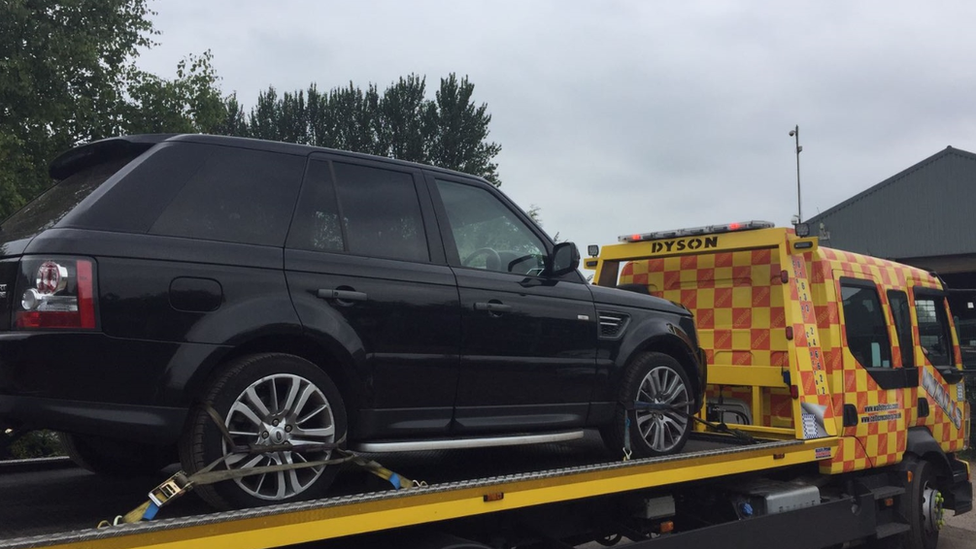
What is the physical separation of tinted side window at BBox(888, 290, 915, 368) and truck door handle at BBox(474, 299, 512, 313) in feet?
14.2

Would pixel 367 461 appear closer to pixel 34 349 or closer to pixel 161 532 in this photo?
pixel 161 532

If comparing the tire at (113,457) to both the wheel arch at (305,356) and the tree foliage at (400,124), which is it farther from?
the tree foliage at (400,124)

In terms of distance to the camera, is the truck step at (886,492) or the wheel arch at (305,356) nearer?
the wheel arch at (305,356)

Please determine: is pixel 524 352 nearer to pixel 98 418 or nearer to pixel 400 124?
pixel 98 418

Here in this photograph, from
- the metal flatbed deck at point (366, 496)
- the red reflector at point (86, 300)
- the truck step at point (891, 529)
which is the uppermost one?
the red reflector at point (86, 300)

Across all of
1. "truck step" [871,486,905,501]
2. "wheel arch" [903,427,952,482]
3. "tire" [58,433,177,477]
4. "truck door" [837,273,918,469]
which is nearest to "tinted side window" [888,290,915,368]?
"truck door" [837,273,918,469]

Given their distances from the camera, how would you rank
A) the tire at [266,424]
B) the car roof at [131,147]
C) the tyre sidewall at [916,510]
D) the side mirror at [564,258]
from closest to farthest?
the tire at [266,424], the car roof at [131,147], the side mirror at [564,258], the tyre sidewall at [916,510]

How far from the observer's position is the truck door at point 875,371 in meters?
6.30

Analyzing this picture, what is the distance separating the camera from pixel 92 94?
14852 mm

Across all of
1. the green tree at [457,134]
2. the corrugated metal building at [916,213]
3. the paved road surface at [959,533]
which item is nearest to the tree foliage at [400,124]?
the green tree at [457,134]

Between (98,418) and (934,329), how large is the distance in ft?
23.2

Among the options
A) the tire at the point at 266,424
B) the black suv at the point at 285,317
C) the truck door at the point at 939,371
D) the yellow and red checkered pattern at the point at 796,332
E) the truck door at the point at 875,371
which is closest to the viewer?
the black suv at the point at 285,317

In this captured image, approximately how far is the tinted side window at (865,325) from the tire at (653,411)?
2.08 metres

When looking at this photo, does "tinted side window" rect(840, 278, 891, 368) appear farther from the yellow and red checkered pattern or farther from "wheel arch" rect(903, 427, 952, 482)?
"wheel arch" rect(903, 427, 952, 482)
